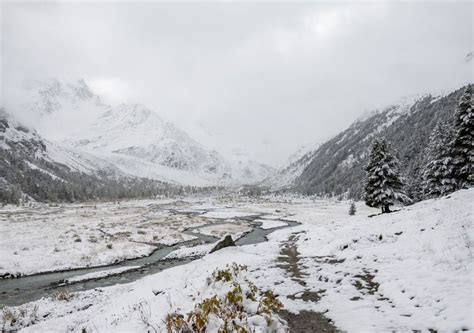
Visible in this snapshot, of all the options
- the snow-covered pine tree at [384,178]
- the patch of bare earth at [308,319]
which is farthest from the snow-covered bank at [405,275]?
the snow-covered pine tree at [384,178]

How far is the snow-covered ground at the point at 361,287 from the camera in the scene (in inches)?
405

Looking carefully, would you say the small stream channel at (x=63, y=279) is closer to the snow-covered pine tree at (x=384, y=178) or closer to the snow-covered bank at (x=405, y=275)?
the snow-covered bank at (x=405, y=275)

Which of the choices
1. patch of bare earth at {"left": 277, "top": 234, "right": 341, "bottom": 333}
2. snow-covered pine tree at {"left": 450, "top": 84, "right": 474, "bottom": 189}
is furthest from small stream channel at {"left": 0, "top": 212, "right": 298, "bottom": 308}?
snow-covered pine tree at {"left": 450, "top": 84, "right": 474, "bottom": 189}

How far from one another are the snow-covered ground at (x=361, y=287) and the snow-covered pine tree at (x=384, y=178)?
19.6m

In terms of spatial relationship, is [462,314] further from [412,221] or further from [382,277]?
[412,221]

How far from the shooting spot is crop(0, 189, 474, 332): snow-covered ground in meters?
10.3

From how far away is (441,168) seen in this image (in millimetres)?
41906

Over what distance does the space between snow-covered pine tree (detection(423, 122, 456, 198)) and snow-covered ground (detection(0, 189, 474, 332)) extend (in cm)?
2243

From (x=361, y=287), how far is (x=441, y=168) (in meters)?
35.6

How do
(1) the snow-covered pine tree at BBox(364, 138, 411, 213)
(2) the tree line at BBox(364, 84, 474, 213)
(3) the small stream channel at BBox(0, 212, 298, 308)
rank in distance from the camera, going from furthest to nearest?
(1) the snow-covered pine tree at BBox(364, 138, 411, 213) < (2) the tree line at BBox(364, 84, 474, 213) < (3) the small stream channel at BBox(0, 212, 298, 308)

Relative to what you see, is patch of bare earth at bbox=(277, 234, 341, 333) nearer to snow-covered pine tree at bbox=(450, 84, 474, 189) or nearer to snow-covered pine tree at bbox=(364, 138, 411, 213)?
snow-covered pine tree at bbox=(450, 84, 474, 189)

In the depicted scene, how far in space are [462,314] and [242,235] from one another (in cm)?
5035

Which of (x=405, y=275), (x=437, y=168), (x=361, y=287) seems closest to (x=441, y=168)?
(x=437, y=168)

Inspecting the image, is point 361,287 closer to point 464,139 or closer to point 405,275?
point 405,275
